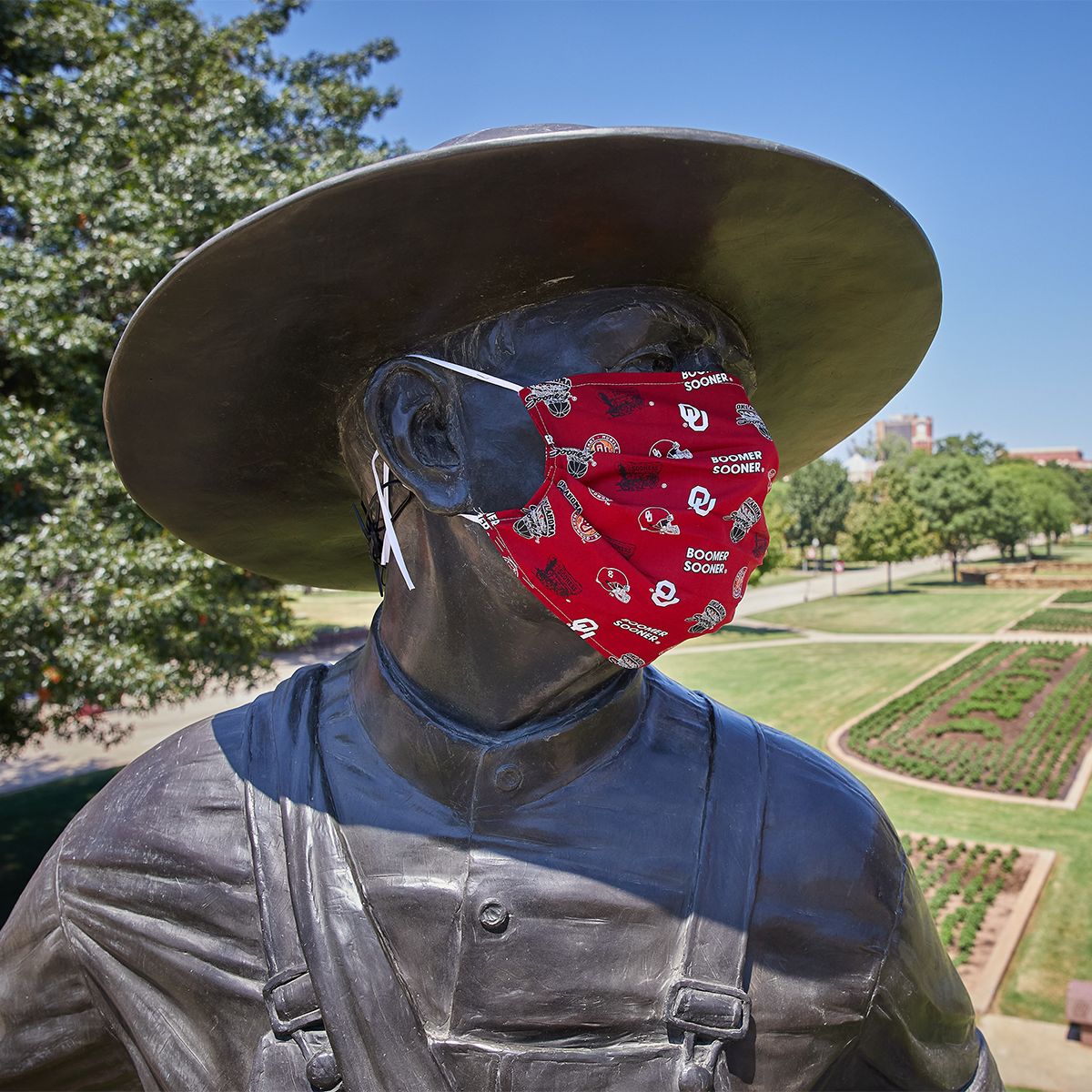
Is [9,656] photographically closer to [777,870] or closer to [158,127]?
[158,127]

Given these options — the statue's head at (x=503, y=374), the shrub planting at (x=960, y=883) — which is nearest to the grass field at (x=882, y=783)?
the shrub planting at (x=960, y=883)

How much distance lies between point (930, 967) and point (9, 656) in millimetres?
7108

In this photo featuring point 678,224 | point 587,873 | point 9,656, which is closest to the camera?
point 678,224

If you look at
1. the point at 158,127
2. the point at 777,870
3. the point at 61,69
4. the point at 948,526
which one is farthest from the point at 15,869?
the point at 948,526

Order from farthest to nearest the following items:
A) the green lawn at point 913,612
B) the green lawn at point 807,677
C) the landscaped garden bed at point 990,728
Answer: the green lawn at point 913,612, the green lawn at point 807,677, the landscaped garden bed at point 990,728

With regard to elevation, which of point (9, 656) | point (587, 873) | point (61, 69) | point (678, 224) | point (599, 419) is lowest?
point (9, 656)

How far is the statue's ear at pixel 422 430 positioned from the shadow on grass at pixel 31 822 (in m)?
8.61

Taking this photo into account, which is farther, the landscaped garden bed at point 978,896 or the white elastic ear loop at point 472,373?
the landscaped garden bed at point 978,896

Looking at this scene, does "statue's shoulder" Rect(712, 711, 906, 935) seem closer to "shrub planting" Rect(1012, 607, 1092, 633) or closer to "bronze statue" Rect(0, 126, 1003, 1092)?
"bronze statue" Rect(0, 126, 1003, 1092)

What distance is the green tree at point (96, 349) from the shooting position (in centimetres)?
706

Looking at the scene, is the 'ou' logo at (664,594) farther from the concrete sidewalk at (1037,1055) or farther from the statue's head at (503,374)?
the concrete sidewalk at (1037,1055)

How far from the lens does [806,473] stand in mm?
61812

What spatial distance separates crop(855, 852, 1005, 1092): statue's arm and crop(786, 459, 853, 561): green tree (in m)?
60.4

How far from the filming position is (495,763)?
167 cm
